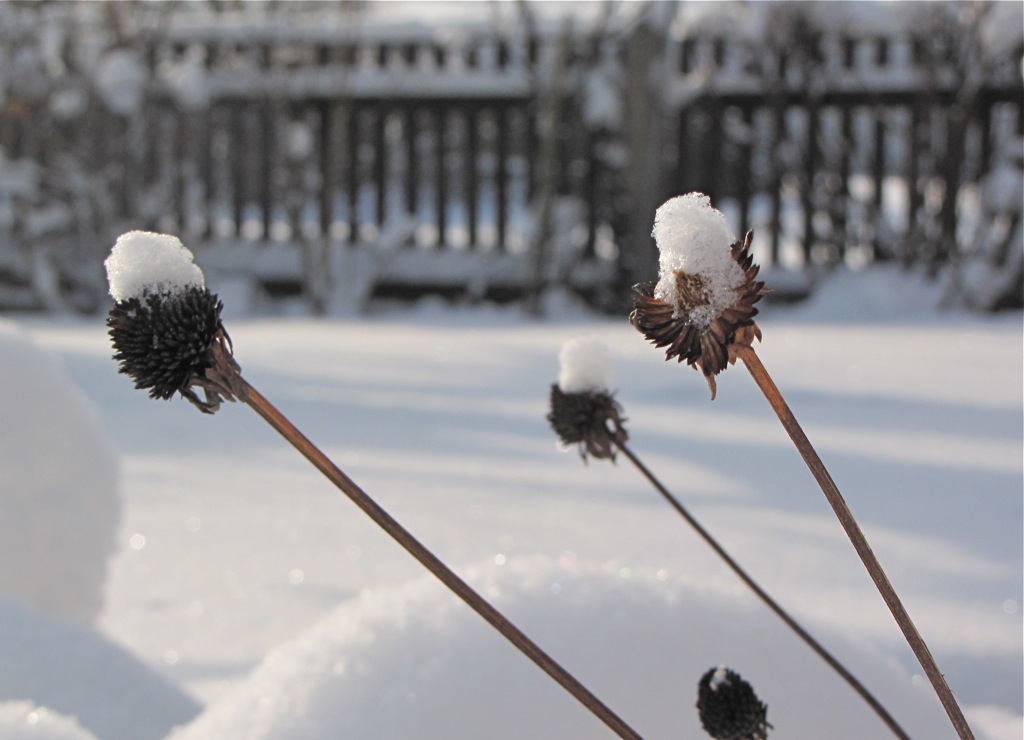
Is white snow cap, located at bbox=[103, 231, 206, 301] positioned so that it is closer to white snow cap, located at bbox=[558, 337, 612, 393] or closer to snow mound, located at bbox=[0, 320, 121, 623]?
white snow cap, located at bbox=[558, 337, 612, 393]

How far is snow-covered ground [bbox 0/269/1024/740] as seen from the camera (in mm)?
850

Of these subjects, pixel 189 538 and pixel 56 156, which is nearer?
pixel 189 538

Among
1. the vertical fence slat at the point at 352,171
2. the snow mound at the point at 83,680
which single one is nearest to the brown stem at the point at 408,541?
the snow mound at the point at 83,680

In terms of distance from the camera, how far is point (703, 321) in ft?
1.53

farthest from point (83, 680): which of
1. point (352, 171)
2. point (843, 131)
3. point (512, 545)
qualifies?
point (352, 171)

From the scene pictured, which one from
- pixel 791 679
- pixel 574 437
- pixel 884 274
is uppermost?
pixel 574 437

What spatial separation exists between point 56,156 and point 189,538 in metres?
5.34

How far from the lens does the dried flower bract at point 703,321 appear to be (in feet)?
1.51

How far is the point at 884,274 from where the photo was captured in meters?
5.67

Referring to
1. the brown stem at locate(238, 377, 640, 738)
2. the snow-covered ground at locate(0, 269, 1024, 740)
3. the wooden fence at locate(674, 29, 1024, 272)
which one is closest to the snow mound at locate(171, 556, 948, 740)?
the snow-covered ground at locate(0, 269, 1024, 740)

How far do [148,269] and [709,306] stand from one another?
281 mm

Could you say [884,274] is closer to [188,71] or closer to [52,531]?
[188,71]

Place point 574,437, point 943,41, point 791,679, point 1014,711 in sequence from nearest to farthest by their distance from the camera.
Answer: point 574,437, point 791,679, point 1014,711, point 943,41

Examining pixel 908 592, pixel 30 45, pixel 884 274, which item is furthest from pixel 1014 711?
pixel 30 45
